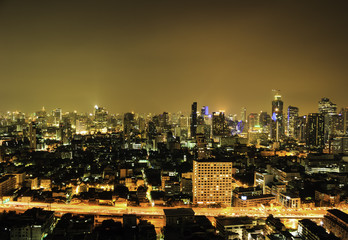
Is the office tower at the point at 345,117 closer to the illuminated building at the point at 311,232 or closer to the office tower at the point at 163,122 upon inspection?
the office tower at the point at 163,122

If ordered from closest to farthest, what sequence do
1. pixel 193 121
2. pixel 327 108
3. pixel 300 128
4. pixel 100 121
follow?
pixel 300 128, pixel 327 108, pixel 193 121, pixel 100 121

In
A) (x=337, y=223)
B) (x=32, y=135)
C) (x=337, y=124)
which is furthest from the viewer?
(x=337, y=124)

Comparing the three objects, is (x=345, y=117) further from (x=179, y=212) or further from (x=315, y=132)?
(x=179, y=212)

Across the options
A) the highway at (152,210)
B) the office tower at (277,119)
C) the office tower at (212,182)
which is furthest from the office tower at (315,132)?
the office tower at (212,182)

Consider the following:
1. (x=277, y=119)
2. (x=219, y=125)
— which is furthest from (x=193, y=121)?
(x=277, y=119)

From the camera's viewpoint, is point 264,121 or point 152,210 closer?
point 152,210

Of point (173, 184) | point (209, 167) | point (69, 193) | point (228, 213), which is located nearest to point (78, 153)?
point (69, 193)

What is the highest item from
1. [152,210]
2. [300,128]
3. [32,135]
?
[300,128]
